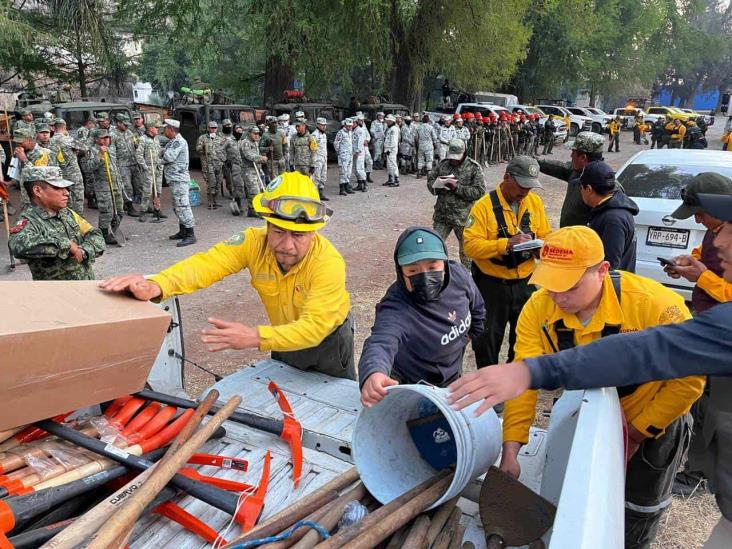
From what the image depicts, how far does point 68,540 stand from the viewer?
5.35ft

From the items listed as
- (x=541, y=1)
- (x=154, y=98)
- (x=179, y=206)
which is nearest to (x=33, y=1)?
(x=179, y=206)

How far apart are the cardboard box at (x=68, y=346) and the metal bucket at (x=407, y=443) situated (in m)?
1.00

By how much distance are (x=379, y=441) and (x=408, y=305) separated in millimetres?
884

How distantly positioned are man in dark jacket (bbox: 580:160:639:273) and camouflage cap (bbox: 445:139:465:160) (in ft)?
8.79

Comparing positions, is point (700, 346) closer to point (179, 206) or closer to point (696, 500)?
point (696, 500)

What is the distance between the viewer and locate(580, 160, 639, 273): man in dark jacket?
393cm

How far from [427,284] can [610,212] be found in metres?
1.98

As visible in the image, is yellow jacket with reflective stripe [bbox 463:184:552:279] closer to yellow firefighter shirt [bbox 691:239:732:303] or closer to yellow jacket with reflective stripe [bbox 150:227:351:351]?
yellow firefighter shirt [bbox 691:239:732:303]

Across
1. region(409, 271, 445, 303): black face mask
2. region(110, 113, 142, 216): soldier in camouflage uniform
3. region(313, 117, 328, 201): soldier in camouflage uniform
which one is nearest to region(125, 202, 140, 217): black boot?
region(110, 113, 142, 216): soldier in camouflage uniform

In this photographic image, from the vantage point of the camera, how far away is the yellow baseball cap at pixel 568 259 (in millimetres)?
2070

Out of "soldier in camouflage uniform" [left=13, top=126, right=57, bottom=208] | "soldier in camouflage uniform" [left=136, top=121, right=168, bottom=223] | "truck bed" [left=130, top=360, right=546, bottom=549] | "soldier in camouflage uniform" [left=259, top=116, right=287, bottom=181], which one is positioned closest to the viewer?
"truck bed" [left=130, top=360, right=546, bottom=549]

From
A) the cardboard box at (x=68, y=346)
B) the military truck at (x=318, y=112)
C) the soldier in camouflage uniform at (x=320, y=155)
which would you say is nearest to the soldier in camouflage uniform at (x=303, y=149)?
the soldier in camouflage uniform at (x=320, y=155)

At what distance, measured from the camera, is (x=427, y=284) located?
2.69 m

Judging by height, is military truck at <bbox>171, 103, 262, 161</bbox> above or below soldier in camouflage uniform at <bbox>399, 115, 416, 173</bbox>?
above
